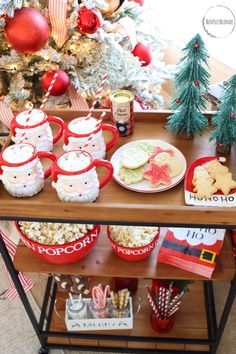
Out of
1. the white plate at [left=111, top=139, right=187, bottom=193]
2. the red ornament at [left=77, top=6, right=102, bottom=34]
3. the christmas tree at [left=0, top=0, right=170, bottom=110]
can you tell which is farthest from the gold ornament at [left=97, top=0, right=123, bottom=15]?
the white plate at [left=111, top=139, right=187, bottom=193]

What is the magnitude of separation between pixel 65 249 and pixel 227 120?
2.04 ft

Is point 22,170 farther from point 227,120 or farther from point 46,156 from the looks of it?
point 227,120

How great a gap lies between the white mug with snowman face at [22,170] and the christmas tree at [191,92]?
0.41m

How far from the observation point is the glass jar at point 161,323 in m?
1.62

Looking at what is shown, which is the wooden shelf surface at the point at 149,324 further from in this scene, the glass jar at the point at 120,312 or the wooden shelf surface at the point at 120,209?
the wooden shelf surface at the point at 120,209

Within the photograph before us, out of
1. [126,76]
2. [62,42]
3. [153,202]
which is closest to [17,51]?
[62,42]

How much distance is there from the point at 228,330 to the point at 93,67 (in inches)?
49.0

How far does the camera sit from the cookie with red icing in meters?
1.17

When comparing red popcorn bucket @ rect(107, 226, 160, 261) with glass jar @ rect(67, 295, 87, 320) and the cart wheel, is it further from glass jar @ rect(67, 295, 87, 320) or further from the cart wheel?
the cart wheel

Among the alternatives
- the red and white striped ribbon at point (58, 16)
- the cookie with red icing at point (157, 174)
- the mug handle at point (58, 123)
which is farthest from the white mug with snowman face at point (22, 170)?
the red and white striped ribbon at point (58, 16)

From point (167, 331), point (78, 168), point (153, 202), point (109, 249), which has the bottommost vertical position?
point (167, 331)

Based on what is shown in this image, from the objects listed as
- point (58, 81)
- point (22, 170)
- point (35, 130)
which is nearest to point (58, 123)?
point (35, 130)

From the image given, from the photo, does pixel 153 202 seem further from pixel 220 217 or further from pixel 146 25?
pixel 146 25

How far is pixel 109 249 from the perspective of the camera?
1425 millimetres
